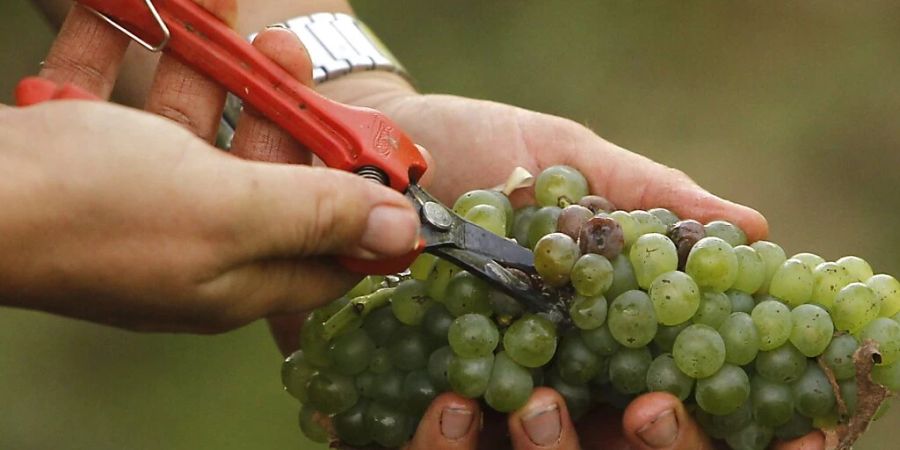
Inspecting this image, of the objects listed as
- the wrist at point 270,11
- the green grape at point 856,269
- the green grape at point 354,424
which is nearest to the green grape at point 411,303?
the green grape at point 354,424

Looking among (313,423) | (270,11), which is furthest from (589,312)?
(270,11)

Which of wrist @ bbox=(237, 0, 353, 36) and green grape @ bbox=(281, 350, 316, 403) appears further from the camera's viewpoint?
wrist @ bbox=(237, 0, 353, 36)

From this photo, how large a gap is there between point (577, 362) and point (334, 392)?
0.25 metres

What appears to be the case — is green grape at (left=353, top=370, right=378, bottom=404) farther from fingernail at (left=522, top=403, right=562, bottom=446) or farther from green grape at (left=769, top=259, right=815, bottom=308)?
green grape at (left=769, top=259, right=815, bottom=308)

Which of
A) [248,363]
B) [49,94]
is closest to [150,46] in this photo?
[49,94]

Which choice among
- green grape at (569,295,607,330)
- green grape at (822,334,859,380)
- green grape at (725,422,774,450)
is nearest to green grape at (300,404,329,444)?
green grape at (569,295,607,330)

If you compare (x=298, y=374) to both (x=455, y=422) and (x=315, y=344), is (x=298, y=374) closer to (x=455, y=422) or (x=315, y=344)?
(x=315, y=344)

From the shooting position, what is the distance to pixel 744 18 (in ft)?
11.0

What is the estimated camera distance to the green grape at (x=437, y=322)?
123cm

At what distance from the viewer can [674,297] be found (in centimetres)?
116

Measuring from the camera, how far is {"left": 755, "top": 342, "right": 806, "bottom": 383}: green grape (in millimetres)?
1181

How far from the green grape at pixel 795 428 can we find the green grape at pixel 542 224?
30cm

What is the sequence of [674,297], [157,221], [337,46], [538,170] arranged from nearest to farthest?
[157,221] → [674,297] → [538,170] → [337,46]

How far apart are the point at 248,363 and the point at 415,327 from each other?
64.2 inches
